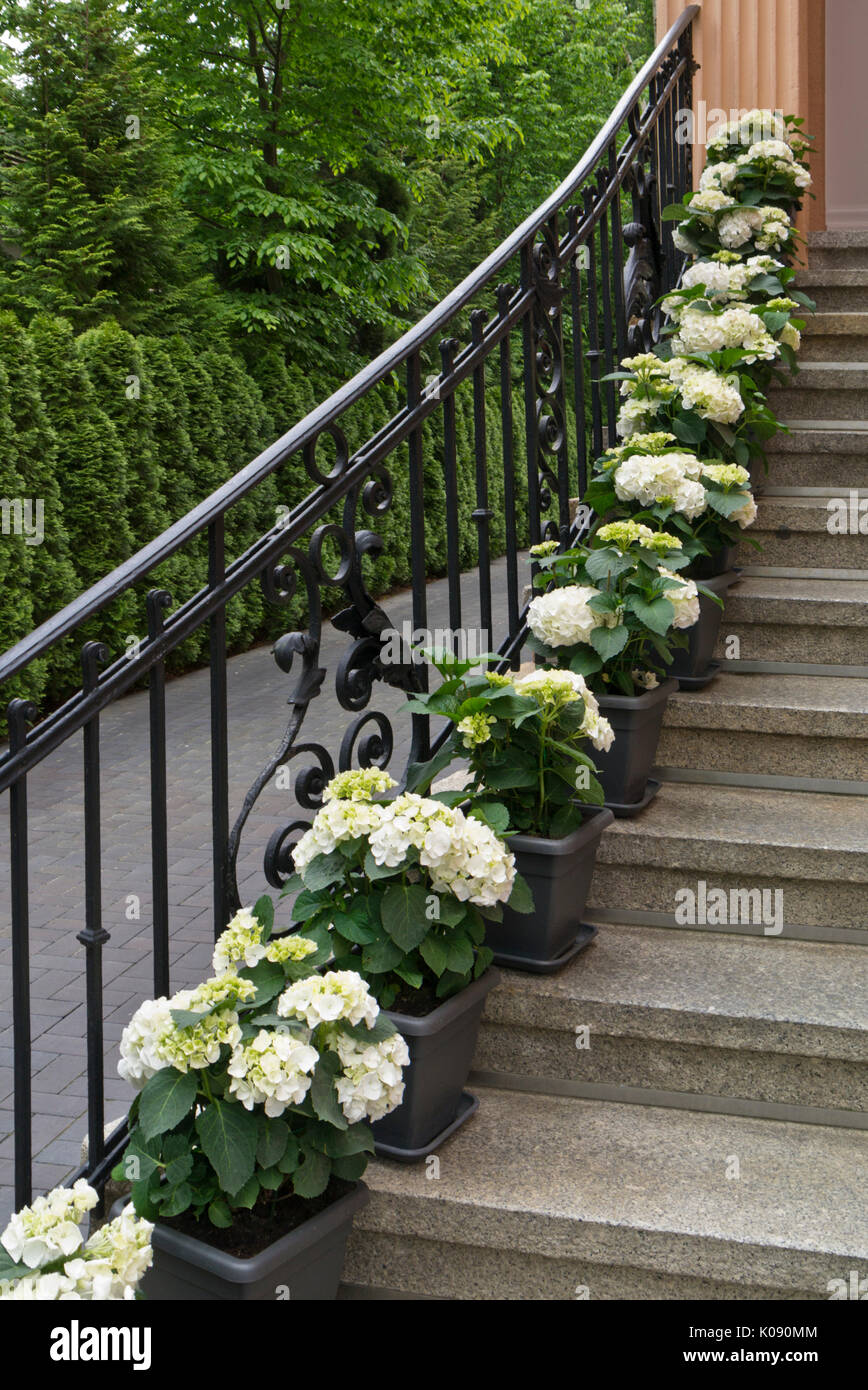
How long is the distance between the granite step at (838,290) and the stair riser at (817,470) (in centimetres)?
117

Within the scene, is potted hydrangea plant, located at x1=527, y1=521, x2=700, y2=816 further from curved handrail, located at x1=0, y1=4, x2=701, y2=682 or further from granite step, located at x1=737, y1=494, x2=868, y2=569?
granite step, located at x1=737, y1=494, x2=868, y2=569

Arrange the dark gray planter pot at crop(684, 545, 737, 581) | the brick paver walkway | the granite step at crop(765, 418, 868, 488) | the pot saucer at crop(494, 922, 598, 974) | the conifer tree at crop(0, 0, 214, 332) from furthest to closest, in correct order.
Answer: the conifer tree at crop(0, 0, 214, 332) → the granite step at crop(765, 418, 868, 488) → the brick paver walkway → the dark gray planter pot at crop(684, 545, 737, 581) → the pot saucer at crop(494, 922, 598, 974)

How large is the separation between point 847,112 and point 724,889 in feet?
21.9

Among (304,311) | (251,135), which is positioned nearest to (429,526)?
(304,311)

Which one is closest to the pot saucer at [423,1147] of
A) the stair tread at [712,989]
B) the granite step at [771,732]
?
the stair tread at [712,989]

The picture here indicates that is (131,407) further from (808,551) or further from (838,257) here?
(808,551)

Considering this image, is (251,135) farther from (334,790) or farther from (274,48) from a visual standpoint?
(334,790)

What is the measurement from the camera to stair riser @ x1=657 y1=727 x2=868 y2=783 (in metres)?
3.36

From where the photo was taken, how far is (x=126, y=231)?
989cm

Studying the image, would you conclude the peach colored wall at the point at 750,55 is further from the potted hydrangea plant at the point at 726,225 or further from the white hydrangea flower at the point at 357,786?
the white hydrangea flower at the point at 357,786

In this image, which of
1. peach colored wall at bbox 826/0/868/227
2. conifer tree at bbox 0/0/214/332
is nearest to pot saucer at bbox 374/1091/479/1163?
peach colored wall at bbox 826/0/868/227
